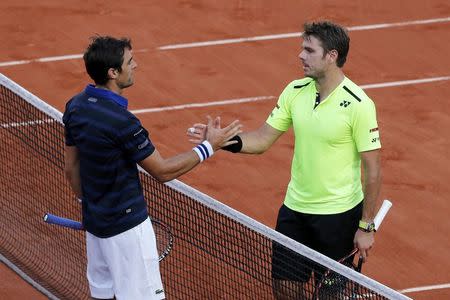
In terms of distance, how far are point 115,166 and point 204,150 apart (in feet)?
2.07

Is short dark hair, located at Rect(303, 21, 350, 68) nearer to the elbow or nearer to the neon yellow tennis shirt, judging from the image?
the neon yellow tennis shirt

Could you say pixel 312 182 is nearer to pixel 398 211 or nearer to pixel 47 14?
pixel 398 211

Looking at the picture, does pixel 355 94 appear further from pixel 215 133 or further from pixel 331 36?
pixel 215 133

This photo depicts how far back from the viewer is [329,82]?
27.5 ft

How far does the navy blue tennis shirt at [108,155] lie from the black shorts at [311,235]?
119cm

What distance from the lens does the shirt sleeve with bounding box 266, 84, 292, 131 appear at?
862 cm

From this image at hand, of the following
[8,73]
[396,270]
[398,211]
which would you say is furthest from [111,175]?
[8,73]

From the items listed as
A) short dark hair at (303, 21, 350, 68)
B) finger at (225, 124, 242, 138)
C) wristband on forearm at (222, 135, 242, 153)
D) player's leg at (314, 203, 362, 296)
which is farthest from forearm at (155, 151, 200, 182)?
short dark hair at (303, 21, 350, 68)

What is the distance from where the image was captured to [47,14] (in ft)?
52.9

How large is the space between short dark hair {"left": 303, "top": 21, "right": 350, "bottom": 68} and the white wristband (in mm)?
1199

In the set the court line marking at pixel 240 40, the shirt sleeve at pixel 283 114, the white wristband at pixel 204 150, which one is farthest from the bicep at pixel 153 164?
the court line marking at pixel 240 40

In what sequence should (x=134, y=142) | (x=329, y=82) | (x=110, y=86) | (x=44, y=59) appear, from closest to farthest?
(x=134, y=142) < (x=110, y=86) < (x=329, y=82) < (x=44, y=59)

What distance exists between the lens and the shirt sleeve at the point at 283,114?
8617 millimetres

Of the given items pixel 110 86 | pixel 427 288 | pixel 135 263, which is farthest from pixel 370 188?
pixel 427 288
